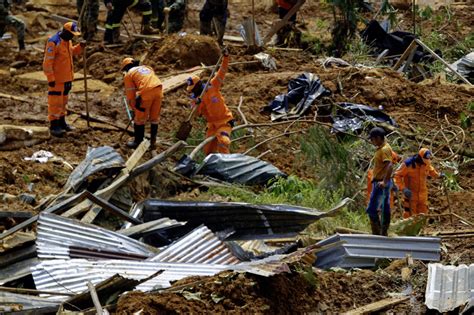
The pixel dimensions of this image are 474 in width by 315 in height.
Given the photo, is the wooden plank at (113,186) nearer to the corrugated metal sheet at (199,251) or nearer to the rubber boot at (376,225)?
the corrugated metal sheet at (199,251)

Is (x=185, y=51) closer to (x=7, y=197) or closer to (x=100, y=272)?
(x=7, y=197)

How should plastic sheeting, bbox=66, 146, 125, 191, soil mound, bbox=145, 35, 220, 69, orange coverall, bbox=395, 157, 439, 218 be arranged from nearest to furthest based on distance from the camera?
plastic sheeting, bbox=66, 146, 125, 191 < orange coverall, bbox=395, 157, 439, 218 < soil mound, bbox=145, 35, 220, 69

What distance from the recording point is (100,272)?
27.3 ft

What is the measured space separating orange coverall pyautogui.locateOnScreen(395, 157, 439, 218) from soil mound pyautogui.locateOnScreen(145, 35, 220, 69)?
630 centimetres

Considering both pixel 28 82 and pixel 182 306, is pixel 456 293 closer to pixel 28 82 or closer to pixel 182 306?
pixel 182 306

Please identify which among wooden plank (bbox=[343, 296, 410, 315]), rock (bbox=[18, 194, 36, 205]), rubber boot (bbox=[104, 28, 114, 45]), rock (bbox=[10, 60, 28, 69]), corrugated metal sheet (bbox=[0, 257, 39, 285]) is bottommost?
rock (bbox=[10, 60, 28, 69])

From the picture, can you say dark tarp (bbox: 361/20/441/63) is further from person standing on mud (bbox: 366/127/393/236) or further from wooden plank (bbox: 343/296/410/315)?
wooden plank (bbox: 343/296/410/315)

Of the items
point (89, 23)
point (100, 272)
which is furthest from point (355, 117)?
point (100, 272)

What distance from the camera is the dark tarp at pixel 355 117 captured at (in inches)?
587

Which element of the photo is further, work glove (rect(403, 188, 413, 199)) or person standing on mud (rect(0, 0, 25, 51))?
person standing on mud (rect(0, 0, 25, 51))

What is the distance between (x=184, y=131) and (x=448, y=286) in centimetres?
559

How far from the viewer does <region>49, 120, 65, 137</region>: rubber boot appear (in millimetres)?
13327

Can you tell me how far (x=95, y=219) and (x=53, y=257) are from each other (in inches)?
51.1

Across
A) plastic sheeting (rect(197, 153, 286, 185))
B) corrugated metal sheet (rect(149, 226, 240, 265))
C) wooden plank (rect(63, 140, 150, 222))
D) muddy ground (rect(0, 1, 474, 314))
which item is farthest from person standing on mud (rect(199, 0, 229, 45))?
corrugated metal sheet (rect(149, 226, 240, 265))
